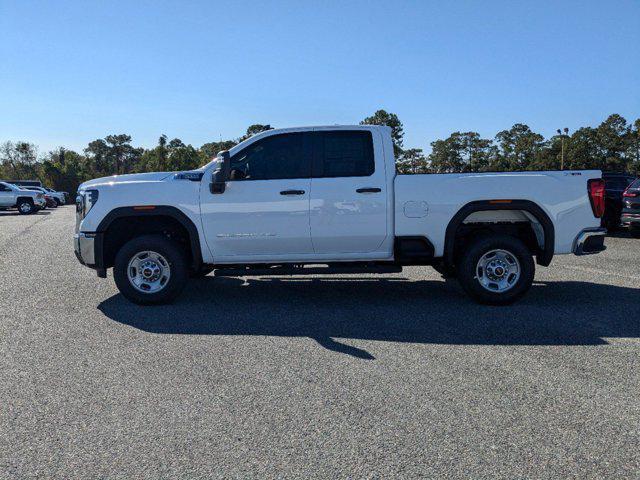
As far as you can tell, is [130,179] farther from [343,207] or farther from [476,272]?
[476,272]

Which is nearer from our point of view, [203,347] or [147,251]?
[203,347]

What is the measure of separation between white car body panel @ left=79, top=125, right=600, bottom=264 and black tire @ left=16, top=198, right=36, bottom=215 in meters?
28.1

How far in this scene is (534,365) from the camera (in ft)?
15.2

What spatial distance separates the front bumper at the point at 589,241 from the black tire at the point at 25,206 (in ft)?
103

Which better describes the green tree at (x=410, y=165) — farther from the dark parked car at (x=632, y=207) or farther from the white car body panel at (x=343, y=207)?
the dark parked car at (x=632, y=207)

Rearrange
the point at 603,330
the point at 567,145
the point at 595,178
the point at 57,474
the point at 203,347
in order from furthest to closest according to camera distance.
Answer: the point at 567,145 → the point at 595,178 → the point at 603,330 → the point at 203,347 → the point at 57,474

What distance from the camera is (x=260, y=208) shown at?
22.2 feet

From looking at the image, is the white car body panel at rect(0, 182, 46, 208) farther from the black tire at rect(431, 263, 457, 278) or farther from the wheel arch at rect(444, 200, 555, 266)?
the wheel arch at rect(444, 200, 555, 266)

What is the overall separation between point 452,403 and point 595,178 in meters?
4.17

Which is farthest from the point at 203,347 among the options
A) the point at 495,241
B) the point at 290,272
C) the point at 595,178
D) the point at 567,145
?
the point at 567,145

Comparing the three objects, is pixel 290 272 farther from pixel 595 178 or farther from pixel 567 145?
pixel 567 145

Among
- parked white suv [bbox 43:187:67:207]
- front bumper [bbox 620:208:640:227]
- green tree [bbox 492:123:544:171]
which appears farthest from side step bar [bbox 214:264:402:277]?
green tree [bbox 492:123:544:171]

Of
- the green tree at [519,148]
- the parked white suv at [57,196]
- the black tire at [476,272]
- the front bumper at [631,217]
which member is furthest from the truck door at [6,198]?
the green tree at [519,148]

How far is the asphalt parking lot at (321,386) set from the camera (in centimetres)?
309
